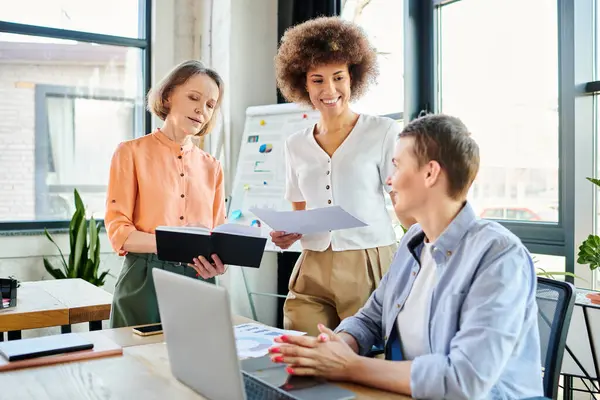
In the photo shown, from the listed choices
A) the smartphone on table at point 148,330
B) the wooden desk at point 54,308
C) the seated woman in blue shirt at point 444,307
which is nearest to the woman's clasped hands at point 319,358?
the seated woman in blue shirt at point 444,307

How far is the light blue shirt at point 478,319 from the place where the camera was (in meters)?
1.19

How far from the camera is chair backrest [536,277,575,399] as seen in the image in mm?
1432

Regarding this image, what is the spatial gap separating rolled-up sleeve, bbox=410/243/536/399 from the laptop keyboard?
0.25m

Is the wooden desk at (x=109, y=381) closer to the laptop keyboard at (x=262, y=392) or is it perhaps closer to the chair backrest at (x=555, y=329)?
the laptop keyboard at (x=262, y=392)

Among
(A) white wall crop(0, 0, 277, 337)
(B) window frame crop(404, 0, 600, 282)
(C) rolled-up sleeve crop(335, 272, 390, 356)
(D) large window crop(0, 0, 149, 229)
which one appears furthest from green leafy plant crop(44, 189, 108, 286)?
(C) rolled-up sleeve crop(335, 272, 390, 356)

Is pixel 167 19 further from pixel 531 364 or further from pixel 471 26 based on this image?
pixel 531 364

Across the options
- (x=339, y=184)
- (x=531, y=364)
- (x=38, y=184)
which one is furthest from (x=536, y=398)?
(x=38, y=184)

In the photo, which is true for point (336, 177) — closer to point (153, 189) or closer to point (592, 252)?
point (153, 189)

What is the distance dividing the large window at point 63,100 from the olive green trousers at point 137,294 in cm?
287

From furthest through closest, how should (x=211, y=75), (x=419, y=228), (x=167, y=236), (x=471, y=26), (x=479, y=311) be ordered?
1. (x=471, y=26)
2. (x=211, y=75)
3. (x=167, y=236)
4. (x=419, y=228)
5. (x=479, y=311)

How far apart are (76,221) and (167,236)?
2.86 metres

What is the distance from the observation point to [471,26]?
11.5ft

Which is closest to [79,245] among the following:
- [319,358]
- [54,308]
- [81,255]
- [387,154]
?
[81,255]

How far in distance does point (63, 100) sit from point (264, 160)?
168 centimetres
